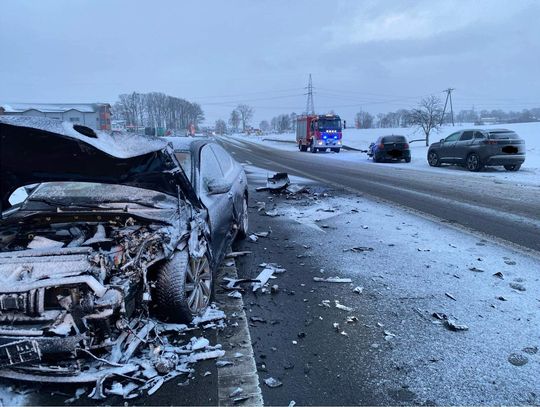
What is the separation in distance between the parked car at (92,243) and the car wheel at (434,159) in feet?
60.4

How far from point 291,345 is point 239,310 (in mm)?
830

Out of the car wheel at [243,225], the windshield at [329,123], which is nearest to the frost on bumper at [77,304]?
the car wheel at [243,225]

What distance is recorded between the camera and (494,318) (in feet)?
12.9

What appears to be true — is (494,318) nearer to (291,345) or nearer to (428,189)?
(291,345)

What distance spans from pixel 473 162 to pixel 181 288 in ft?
58.4

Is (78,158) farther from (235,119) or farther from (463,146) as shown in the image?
(235,119)

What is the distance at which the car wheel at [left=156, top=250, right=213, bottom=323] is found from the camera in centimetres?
343

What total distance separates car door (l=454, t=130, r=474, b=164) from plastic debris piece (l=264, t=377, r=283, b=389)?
58.8 ft

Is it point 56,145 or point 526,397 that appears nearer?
point 526,397

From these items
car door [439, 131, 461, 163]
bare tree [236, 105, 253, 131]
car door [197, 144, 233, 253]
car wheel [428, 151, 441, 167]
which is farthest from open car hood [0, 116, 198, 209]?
bare tree [236, 105, 253, 131]

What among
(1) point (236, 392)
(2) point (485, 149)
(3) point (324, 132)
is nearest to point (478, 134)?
(2) point (485, 149)

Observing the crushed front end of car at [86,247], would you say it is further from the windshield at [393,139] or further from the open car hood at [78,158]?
the windshield at [393,139]

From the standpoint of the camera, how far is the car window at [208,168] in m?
4.74

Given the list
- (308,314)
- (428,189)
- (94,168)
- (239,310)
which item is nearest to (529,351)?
(308,314)
